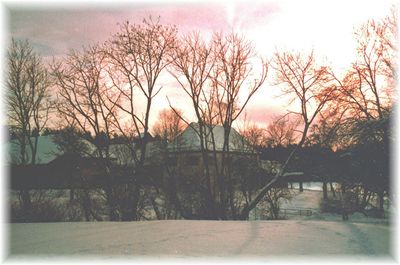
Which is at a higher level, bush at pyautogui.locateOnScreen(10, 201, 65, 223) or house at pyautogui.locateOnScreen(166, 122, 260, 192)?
house at pyautogui.locateOnScreen(166, 122, 260, 192)

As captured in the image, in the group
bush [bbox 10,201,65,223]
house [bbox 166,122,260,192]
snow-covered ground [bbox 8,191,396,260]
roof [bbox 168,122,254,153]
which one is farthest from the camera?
roof [bbox 168,122,254,153]

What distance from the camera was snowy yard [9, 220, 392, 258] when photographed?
5.80 meters

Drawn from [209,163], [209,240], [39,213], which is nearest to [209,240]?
[209,240]

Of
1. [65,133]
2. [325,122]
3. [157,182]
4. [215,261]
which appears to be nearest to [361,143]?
[215,261]

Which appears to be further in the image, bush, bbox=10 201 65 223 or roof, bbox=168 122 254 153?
roof, bbox=168 122 254 153

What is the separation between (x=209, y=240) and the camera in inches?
251

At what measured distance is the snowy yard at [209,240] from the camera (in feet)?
19.0

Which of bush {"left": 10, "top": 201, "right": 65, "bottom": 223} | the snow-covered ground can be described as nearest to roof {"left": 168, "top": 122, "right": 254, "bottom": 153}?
bush {"left": 10, "top": 201, "right": 65, "bottom": 223}

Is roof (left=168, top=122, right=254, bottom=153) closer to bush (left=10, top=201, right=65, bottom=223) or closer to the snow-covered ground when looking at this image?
bush (left=10, top=201, right=65, bottom=223)

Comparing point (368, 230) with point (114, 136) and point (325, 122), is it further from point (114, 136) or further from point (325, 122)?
point (114, 136)

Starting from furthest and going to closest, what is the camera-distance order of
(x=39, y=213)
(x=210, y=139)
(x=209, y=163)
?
(x=210, y=139) → (x=209, y=163) → (x=39, y=213)

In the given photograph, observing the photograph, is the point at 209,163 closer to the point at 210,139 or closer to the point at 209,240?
the point at 210,139

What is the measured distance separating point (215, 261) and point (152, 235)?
5.92 feet

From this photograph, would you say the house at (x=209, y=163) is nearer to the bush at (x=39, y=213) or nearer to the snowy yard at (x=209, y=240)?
the bush at (x=39, y=213)
